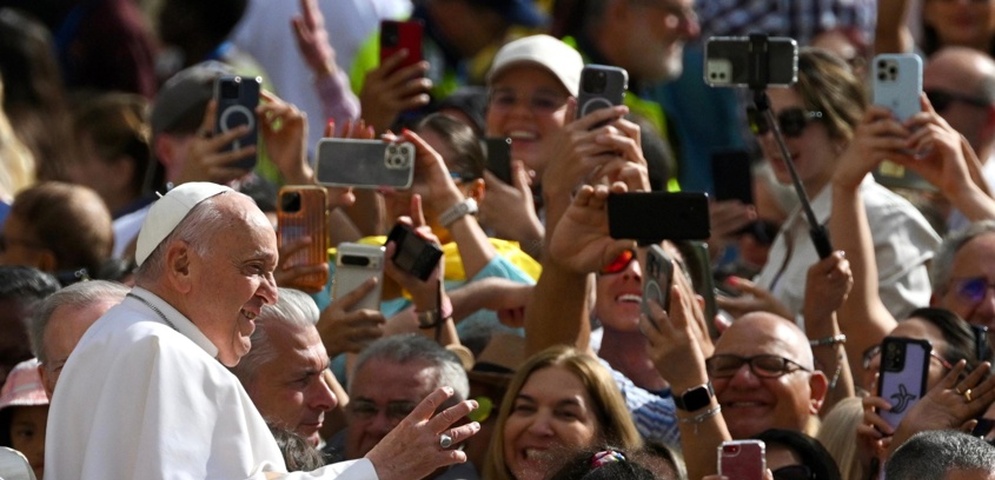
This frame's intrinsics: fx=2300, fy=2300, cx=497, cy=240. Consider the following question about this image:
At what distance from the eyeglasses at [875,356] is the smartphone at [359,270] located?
1.68m

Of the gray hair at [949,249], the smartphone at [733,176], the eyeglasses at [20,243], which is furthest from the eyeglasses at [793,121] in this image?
the eyeglasses at [20,243]

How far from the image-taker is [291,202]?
803cm

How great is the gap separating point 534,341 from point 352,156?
1002 millimetres

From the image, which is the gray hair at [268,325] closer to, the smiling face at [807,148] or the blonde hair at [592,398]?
the blonde hair at [592,398]

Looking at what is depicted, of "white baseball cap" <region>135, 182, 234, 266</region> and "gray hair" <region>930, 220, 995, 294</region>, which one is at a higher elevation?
"white baseball cap" <region>135, 182, 234, 266</region>

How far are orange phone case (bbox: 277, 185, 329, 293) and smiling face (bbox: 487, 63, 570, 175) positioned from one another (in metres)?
1.37

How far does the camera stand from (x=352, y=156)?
824cm

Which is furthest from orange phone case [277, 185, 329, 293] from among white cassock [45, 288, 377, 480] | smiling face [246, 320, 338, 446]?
white cassock [45, 288, 377, 480]

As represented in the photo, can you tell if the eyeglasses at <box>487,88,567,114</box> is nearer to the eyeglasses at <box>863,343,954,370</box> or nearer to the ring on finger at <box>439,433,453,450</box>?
the eyeglasses at <box>863,343,954,370</box>

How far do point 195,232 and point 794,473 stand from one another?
2119mm

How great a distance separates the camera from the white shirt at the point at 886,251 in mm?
8641

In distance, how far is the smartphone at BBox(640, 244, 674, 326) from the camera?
709cm

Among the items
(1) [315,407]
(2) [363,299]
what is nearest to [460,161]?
(2) [363,299]

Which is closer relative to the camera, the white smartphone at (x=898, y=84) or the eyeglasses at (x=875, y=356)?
the eyeglasses at (x=875, y=356)
